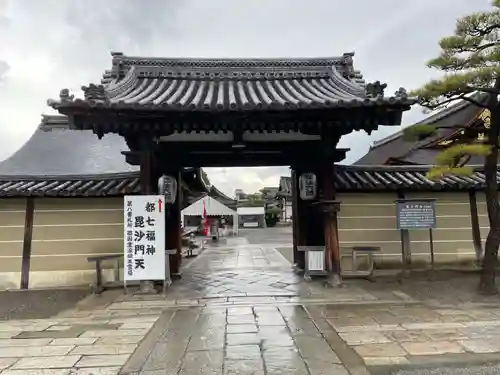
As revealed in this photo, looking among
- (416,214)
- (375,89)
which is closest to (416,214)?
(416,214)

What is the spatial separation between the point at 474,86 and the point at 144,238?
6.42 meters

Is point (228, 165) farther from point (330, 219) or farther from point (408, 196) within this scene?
point (408, 196)

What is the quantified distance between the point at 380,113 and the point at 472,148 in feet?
5.10

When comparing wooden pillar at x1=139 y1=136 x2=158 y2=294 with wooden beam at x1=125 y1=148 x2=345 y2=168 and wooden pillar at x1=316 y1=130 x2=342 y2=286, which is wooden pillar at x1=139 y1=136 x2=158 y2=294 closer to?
wooden beam at x1=125 y1=148 x2=345 y2=168

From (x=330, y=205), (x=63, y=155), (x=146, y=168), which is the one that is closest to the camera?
(x=146, y=168)

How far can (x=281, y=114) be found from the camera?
6980 mm

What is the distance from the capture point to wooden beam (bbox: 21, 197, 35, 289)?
27.4 feet

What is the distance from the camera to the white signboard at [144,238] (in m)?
7.24

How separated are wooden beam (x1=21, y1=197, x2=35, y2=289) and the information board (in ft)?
25.8

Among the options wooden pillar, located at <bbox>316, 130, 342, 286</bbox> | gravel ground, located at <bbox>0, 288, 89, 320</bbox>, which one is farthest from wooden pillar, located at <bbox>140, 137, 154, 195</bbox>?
wooden pillar, located at <bbox>316, 130, 342, 286</bbox>

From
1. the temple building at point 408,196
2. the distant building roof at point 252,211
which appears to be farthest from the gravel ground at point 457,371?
the distant building roof at point 252,211

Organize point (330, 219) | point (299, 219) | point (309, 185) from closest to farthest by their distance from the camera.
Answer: point (330, 219) < point (309, 185) < point (299, 219)

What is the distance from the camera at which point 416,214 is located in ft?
27.1

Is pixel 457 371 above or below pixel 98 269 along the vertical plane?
below
